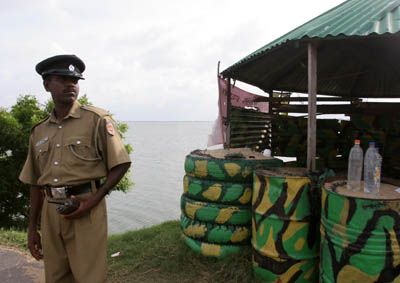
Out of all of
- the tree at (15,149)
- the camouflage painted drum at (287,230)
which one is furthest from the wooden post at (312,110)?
the tree at (15,149)

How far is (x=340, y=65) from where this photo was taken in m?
7.93

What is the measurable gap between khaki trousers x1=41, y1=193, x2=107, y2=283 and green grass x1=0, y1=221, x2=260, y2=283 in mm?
1853

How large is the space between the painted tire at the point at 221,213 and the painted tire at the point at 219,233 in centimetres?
6

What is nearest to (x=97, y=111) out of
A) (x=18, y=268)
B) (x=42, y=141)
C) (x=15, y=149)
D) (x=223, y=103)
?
(x=42, y=141)

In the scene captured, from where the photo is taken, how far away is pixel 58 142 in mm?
2875

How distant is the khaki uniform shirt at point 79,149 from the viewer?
2814 millimetres

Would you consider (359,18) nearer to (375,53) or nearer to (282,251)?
(282,251)

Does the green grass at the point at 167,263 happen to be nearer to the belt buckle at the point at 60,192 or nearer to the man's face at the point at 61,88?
the belt buckle at the point at 60,192

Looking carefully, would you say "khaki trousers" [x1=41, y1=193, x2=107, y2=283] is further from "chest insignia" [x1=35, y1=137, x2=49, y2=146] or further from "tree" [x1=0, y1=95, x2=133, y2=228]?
"tree" [x1=0, y1=95, x2=133, y2=228]

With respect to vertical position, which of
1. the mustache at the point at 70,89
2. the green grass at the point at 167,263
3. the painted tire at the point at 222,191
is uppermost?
the mustache at the point at 70,89

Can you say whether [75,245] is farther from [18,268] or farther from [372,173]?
[18,268]

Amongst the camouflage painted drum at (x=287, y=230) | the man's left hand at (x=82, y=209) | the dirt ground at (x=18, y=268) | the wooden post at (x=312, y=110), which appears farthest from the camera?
the dirt ground at (x=18, y=268)

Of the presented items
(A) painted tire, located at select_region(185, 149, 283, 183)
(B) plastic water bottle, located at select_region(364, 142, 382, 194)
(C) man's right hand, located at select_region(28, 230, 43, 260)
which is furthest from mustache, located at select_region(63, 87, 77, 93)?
(B) plastic water bottle, located at select_region(364, 142, 382, 194)

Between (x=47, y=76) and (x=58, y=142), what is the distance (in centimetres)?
50
